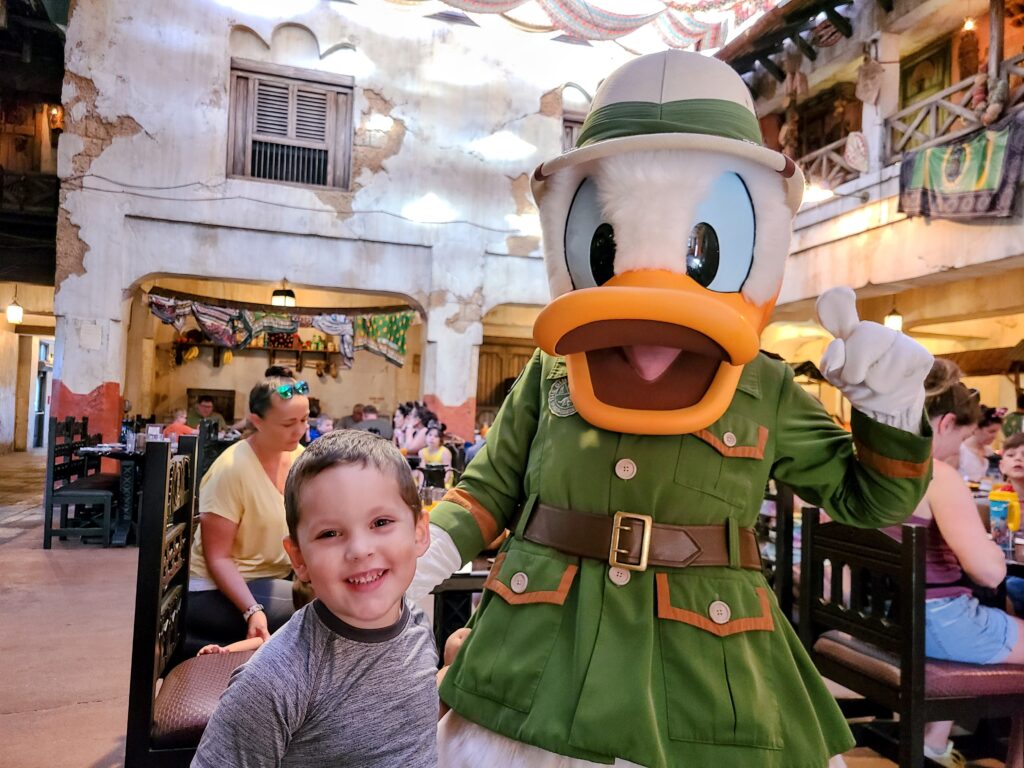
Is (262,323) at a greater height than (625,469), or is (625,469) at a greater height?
(262,323)

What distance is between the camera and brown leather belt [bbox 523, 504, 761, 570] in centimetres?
117

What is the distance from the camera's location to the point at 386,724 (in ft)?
3.30

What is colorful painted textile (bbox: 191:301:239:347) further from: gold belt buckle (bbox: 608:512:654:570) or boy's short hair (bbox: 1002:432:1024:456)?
gold belt buckle (bbox: 608:512:654:570)

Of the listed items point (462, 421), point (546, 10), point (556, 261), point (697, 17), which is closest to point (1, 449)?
point (462, 421)

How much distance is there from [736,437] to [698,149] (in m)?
0.48

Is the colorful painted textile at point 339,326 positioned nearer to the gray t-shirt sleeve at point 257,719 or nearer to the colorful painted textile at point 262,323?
the colorful painted textile at point 262,323

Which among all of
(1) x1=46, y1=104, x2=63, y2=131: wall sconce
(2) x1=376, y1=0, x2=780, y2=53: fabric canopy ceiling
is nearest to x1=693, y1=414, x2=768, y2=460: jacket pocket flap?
(2) x1=376, y1=0, x2=780, y2=53: fabric canopy ceiling

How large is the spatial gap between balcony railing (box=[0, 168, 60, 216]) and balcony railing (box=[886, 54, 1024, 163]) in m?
9.11

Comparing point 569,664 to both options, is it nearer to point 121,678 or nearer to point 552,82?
point 121,678

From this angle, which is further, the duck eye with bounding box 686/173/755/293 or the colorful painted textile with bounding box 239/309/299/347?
the colorful painted textile with bounding box 239/309/299/347

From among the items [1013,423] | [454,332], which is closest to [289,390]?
[454,332]

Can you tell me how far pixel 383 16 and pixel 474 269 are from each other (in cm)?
303

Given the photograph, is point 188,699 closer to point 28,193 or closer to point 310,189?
point 310,189

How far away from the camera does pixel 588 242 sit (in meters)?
1.29
